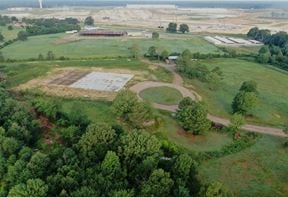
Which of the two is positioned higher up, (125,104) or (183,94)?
(125,104)

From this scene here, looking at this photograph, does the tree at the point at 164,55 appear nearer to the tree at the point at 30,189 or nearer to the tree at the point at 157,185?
the tree at the point at 157,185

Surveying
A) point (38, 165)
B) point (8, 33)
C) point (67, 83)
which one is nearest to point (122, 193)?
point (38, 165)

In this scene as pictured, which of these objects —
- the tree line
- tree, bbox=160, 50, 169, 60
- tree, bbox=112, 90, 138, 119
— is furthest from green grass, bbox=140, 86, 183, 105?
the tree line

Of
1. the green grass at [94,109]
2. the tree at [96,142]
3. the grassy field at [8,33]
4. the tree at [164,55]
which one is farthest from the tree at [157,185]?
the grassy field at [8,33]

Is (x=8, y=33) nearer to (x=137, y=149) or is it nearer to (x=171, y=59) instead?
(x=171, y=59)

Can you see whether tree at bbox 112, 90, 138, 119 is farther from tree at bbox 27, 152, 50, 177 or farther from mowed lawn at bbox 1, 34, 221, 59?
mowed lawn at bbox 1, 34, 221, 59

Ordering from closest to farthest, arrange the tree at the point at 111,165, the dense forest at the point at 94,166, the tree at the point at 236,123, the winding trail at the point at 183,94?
the dense forest at the point at 94,166 → the tree at the point at 111,165 → the tree at the point at 236,123 → the winding trail at the point at 183,94
